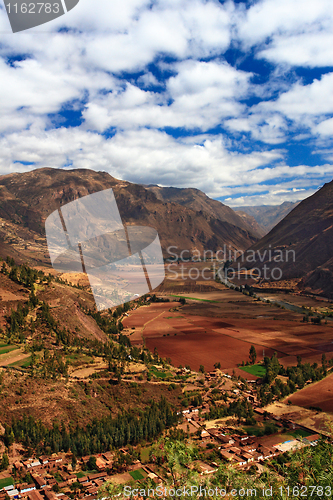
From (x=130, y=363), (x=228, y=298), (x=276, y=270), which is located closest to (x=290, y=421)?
(x=130, y=363)

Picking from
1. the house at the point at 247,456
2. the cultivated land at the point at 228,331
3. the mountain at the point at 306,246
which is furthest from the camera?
the mountain at the point at 306,246

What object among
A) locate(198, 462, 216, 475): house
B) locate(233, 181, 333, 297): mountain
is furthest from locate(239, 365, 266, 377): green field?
locate(233, 181, 333, 297): mountain

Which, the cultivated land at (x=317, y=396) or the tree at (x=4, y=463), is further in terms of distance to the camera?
the cultivated land at (x=317, y=396)

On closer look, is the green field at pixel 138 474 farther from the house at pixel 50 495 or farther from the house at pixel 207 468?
the house at pixel 50 495

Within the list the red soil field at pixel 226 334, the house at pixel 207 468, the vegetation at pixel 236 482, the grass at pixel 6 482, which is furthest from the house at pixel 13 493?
the red soil field at pixel 226 334

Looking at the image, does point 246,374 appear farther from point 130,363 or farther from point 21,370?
point 21,370

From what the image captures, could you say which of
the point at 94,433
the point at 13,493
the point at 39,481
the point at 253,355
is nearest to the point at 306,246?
the point at 253,355
